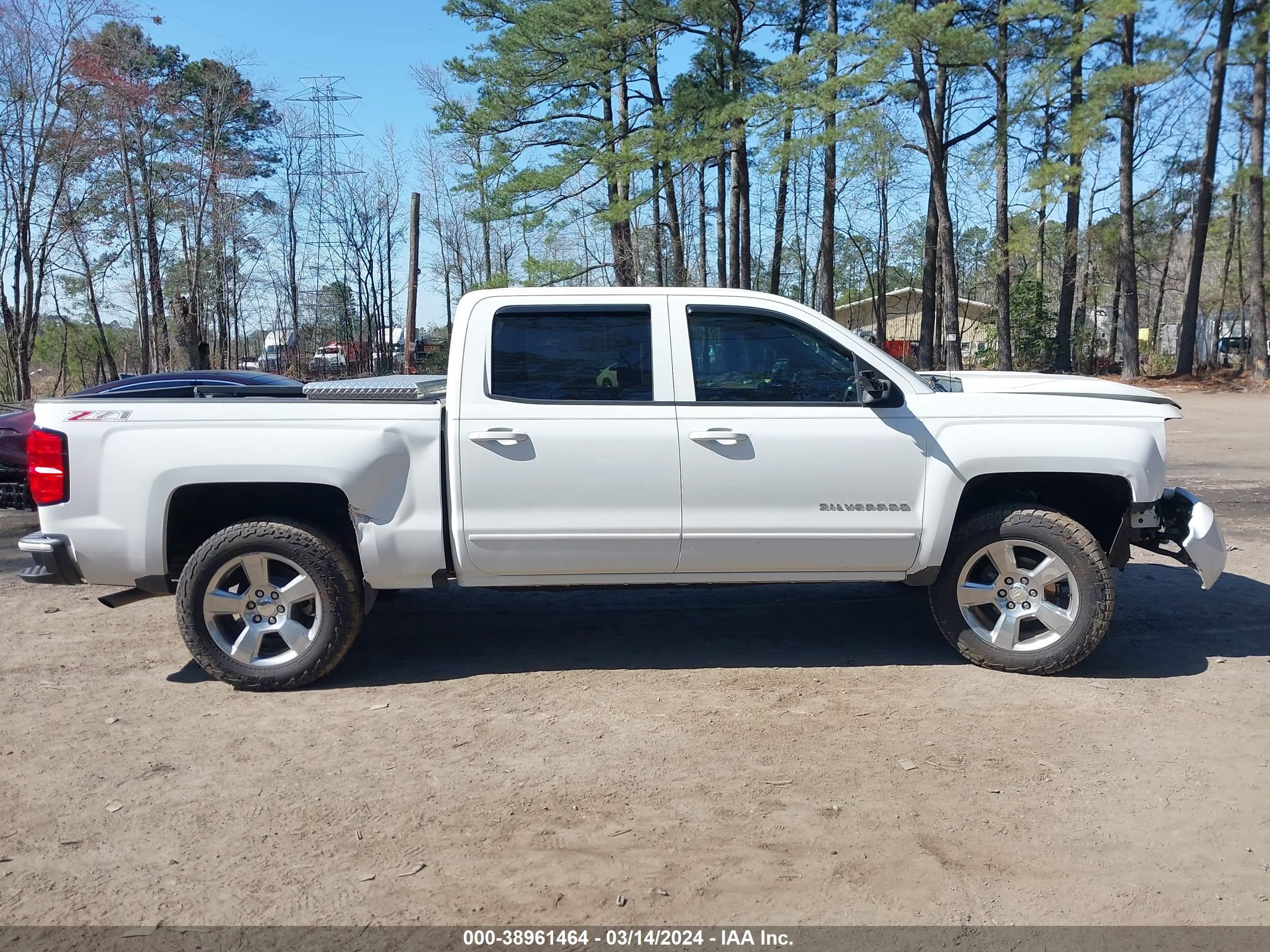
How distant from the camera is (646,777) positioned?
13.5 feet

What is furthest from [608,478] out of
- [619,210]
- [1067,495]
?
[619,210]

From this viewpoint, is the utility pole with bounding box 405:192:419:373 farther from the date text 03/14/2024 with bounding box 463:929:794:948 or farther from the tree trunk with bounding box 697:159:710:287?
the date text 03/14/2024 with bounding box 463:929:794:948

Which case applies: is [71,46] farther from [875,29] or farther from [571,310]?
[571,310]

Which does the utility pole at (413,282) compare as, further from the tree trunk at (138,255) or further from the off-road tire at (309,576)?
the off-road tire at (309,576)

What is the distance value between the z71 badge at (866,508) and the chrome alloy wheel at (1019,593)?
1.47 feet

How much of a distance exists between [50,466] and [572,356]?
102 inches

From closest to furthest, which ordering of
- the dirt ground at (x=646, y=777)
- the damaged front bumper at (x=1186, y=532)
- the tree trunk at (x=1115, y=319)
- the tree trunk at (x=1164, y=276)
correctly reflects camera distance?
the dirt ground at (x=646, y=777)
the damaged front bumper at (x=1186, y=532)
the tree trunk at (x=1115, y=319)
the tree trunk at (x=1164, y=276)

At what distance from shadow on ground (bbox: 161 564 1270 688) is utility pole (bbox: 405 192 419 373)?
22074mm

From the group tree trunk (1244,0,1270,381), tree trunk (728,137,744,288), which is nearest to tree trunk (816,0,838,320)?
tree trunk (728,137,744,288)

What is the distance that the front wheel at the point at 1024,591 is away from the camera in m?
5.10

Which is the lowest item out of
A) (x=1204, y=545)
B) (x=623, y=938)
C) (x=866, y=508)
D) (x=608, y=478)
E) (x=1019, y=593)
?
(x=623, y=938)

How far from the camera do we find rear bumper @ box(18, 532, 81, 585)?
195 inches

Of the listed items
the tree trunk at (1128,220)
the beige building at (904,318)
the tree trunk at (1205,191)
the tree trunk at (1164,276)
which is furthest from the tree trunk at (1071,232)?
the beige building at (904,318)

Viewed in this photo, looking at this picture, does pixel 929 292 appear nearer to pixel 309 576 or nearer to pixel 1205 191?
pixel 1205 191
